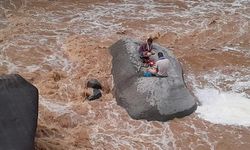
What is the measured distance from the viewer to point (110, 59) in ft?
37.7

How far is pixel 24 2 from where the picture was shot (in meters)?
16.0

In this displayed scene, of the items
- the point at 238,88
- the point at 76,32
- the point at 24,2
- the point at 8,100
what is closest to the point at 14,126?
the point at 8,100

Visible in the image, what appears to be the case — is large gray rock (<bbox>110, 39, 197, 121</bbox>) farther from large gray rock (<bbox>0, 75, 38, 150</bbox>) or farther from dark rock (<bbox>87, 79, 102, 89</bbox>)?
large gray rock (<bbox>0, 75, 38, 150</bbox>)

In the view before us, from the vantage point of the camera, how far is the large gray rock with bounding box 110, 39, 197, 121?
9344 mm

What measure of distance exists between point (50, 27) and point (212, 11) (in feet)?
18.5

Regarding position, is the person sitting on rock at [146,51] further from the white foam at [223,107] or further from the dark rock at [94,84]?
the white foam at [223,107]

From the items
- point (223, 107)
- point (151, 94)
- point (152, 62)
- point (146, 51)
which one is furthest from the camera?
point (146, 51)

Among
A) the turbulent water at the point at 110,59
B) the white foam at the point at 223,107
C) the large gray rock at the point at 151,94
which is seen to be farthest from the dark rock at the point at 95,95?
the white foam at the point at 223,107

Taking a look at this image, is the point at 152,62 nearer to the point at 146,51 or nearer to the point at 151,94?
the point at 146,51

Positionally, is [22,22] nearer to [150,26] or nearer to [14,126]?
[150,26]

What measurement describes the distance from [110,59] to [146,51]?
122 cm

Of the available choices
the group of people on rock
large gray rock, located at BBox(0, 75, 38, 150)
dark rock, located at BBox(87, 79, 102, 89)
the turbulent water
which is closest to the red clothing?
the group of people on rock

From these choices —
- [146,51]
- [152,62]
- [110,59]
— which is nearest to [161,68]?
[152,62]

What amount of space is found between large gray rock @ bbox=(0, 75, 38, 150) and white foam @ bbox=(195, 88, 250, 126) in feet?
12.5
